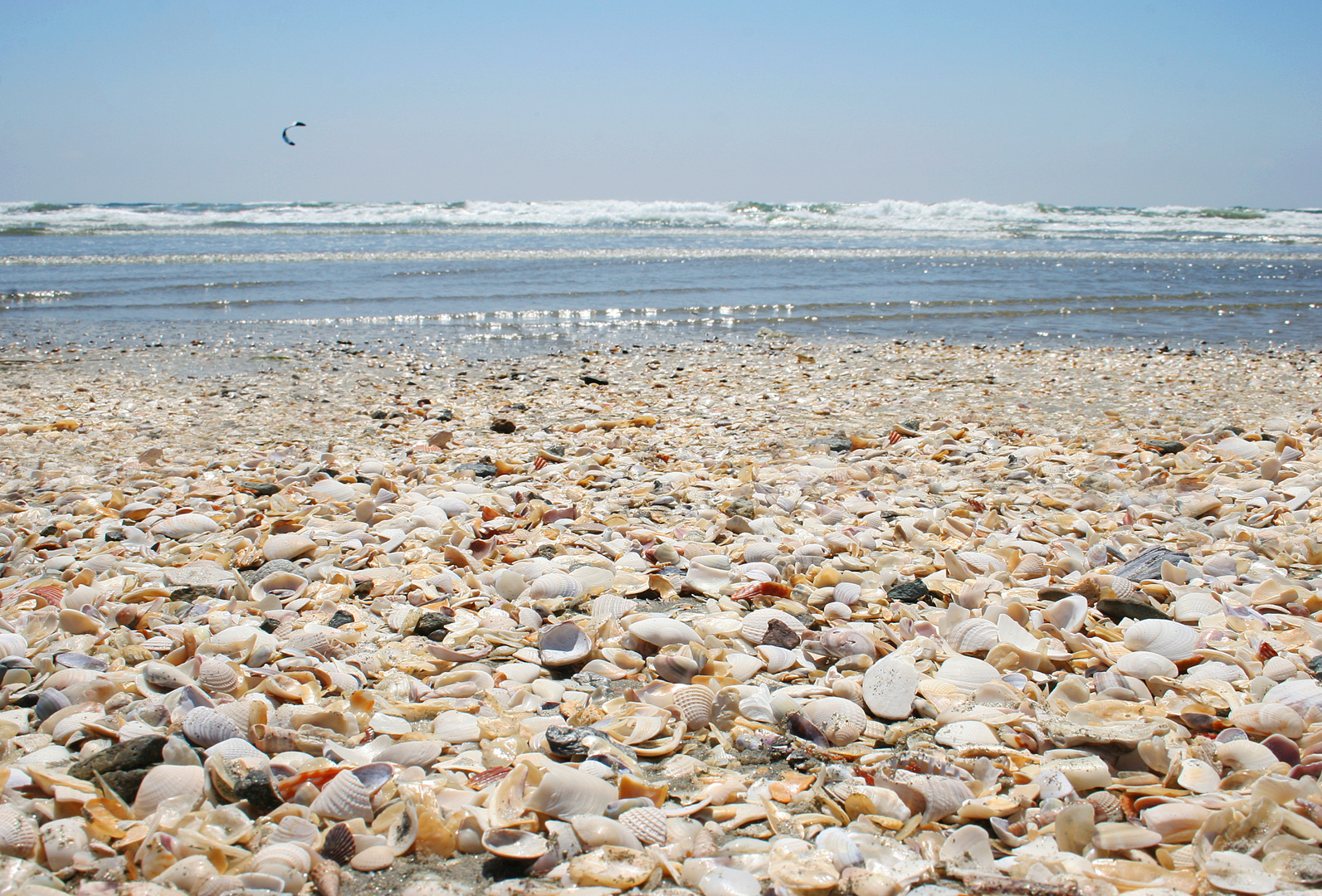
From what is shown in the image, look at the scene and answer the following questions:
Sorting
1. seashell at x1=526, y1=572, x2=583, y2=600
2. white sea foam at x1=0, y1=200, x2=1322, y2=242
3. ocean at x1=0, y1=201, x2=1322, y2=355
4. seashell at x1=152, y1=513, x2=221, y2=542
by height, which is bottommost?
seashell at x1=526, y1=572, x2=583, y2=600

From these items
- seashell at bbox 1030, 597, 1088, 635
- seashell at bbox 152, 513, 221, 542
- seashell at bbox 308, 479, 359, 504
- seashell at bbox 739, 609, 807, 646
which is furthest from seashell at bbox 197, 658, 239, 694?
seashell at bbox 1030, 597, 1088, 635

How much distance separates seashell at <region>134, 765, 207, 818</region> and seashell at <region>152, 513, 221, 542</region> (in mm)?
2024

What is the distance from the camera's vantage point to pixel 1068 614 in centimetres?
272

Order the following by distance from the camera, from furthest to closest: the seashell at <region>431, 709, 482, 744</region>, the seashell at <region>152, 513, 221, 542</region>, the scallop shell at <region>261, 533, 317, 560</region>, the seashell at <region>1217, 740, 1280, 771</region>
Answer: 1. the seashell at <region>152, 513, 221, 542</region>
2. the scallop shell at <region>261, 533, 317, 560</region>
3. the seashell at <region>431, 709, 482, 744</region>
4. the seashell at <region>1217, 740, 1280, 771</region>

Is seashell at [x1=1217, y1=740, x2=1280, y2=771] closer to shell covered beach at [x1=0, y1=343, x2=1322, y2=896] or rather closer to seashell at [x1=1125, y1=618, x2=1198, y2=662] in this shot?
shell covered beach at [x1=0, y1=343, x2=1322, y2=896]

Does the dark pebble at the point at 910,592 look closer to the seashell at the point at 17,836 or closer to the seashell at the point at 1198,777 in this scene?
the seashell at the point at 1198,777

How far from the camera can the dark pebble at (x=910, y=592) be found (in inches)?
116

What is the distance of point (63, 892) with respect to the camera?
1550 mm

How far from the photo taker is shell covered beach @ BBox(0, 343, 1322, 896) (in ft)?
5.53

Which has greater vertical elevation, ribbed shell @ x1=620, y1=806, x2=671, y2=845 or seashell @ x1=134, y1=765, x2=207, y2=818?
seashell @ x1=134, y1=765, x2=207, y2=818

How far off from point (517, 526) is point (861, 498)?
64.0 inches

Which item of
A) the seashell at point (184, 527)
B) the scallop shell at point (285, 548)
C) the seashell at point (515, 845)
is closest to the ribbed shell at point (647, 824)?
the seashell at point (515, 845)

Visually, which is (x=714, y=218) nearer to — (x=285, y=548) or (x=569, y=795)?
(x=285, y=548)

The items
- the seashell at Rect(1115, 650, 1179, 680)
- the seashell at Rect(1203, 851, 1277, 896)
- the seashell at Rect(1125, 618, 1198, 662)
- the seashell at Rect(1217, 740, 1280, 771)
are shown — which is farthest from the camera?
the seashell at Rect(1125, 618, 1198, 662)
